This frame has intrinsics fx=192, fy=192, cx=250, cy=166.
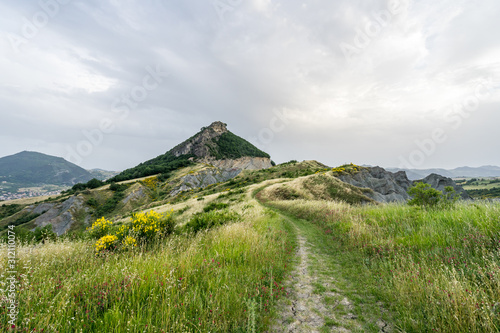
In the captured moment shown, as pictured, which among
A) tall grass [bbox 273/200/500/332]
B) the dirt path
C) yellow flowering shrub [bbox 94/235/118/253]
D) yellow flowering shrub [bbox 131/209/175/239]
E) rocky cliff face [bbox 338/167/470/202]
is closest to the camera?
tall grass [bbox 273/200/500/332]

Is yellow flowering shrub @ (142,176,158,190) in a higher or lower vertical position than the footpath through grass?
higher

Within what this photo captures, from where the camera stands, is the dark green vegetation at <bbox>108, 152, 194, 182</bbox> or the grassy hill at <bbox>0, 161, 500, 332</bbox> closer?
the grassy hill at <bbox>0, 161, 500, 332</bbox>

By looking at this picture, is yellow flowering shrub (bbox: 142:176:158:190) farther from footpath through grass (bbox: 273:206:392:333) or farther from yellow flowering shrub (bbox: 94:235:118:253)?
footpath through grass (bbox: 273:206:392:333)

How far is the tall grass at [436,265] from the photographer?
3.28 m

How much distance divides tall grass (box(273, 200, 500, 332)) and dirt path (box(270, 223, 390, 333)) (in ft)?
3.11

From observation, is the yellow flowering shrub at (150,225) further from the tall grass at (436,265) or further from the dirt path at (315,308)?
the tall grass at (436,265)

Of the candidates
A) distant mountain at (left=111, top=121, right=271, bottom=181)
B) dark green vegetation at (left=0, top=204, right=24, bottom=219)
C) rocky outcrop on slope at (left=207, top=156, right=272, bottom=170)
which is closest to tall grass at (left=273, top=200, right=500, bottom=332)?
dark green vegetation at (left=0, top=204, right=24, bottom=219)

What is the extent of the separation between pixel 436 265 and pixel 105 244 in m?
10.5

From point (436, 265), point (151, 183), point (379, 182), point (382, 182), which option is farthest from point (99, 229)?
point (151, 183)

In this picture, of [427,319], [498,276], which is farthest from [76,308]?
[498,276]

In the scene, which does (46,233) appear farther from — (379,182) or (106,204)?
(106,204)

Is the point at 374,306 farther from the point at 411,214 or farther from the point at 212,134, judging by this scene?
the point at 212,134

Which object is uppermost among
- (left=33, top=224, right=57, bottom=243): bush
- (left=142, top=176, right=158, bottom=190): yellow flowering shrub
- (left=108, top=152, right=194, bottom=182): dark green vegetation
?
(left=108, top=152, right=194, bottom=182): dark green vegetation

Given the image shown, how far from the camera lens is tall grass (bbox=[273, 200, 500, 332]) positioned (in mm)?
Answer: 3278
